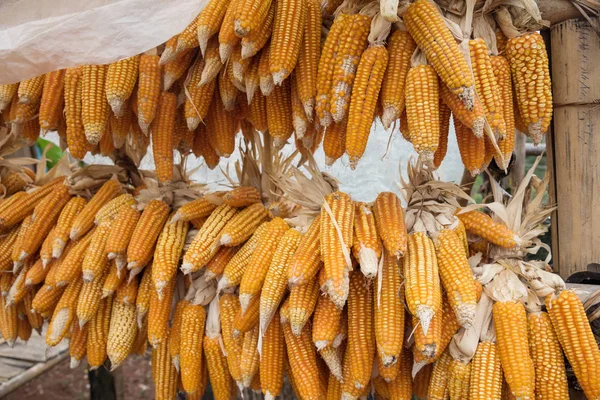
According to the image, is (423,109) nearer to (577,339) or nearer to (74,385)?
(577,339)

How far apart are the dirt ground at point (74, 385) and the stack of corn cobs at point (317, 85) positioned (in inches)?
168

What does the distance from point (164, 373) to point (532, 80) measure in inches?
77.7

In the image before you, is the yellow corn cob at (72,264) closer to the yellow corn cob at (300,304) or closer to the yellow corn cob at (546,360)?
the yellow corn cob at (300,304)

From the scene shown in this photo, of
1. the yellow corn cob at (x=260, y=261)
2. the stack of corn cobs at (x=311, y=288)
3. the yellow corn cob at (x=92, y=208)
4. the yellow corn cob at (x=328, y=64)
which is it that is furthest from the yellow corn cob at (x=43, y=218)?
the yellow corn cob at (x=328, y=64)

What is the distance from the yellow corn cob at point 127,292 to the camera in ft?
8.43

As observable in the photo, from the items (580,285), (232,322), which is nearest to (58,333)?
Result: (232,322)

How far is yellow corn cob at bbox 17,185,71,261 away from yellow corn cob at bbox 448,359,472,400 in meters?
2.04

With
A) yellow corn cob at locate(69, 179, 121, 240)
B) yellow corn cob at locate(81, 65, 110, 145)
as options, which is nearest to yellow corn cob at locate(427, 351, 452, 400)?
yellow corn cob at locate(81, 65, 110, 145)

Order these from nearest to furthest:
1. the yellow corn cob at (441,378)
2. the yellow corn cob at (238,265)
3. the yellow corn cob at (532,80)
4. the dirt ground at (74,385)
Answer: the yellow corn cob at (532,80)
the yellow corn cob at (441,378)
the yellow corn cob at (238,265)
the dirt ground at (74,385)

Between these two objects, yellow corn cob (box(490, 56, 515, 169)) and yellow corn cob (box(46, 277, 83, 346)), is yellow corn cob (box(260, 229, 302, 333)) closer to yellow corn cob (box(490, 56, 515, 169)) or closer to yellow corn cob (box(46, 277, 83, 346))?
yellow corn cob (box(490, 56, 515, 169))

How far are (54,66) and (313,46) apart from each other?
102cm

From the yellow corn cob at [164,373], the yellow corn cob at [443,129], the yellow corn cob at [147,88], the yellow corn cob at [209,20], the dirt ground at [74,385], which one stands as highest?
the yellow corn cob at [209,20]

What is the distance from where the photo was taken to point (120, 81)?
87.6 inches

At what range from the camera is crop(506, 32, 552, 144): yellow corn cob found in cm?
181
